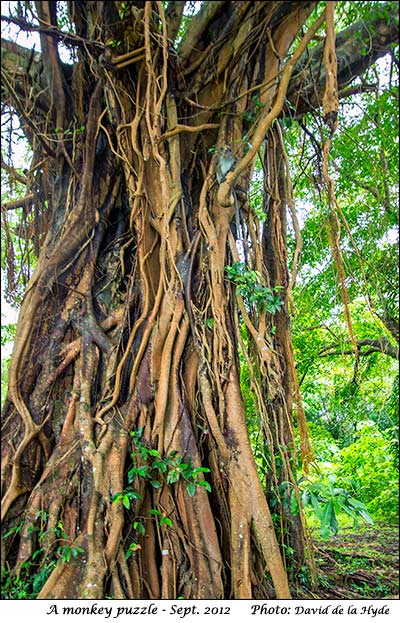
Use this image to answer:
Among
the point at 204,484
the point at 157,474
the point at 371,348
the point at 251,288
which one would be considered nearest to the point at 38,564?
the point at 157,474

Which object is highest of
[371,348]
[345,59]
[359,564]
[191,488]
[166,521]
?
[345,59]

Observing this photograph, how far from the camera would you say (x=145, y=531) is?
5.89 feet

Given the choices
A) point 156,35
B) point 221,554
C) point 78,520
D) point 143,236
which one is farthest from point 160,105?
point 221,554

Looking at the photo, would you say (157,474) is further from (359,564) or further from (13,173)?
(13,173)

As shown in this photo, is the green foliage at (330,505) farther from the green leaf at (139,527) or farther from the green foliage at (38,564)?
the green foliage at (38,564)

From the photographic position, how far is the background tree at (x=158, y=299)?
1747mm

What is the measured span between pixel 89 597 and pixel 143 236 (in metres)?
A: 1.42

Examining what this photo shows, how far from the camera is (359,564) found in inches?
96.0

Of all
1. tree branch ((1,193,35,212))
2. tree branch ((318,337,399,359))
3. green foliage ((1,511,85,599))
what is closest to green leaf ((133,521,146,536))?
green foliage ((1,511,85,599))

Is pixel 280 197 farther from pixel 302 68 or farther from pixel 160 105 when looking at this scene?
pixel 160 105

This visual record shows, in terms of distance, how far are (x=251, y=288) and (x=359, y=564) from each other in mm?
1546

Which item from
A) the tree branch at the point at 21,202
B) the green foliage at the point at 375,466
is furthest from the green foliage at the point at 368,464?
the tree branch at the point at 21,202

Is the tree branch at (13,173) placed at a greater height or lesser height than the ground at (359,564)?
greater

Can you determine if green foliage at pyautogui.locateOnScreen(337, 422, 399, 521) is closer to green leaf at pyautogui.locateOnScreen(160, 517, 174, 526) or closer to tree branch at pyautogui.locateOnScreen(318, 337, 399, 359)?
tree branch at pyautogui.locateOnScreen(318, 337, 399, 359)
